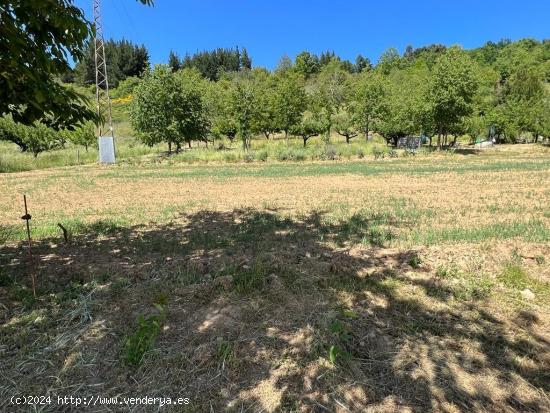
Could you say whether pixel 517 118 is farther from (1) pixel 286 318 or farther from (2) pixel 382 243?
(1) pixel 286 318

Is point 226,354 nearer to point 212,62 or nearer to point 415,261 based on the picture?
point 415,261

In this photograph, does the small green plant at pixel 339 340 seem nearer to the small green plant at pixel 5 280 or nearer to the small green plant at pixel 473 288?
the small green plant at pixel 473 288

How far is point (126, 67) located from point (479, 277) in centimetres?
11411

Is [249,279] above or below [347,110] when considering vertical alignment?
below

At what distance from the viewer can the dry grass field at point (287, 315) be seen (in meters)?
2.92

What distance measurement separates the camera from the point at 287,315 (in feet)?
12.7

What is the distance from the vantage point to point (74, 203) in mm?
11633

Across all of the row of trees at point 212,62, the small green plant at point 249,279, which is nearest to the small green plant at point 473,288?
the small green plant at point 249,279

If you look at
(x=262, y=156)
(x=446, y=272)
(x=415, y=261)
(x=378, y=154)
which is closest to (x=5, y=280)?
(x=415, y=261)

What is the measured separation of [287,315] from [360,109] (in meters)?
45.1

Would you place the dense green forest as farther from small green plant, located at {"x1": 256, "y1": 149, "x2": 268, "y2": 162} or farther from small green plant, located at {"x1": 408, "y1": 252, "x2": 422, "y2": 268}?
small green plant, located at {"x1": 408, "y1": 252, "x2": 422, "y2": 268}

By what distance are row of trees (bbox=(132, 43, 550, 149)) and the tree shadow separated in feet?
104

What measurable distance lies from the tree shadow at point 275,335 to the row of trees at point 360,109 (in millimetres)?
31804

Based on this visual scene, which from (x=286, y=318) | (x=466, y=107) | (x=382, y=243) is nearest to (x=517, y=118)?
(x=466, y=107)
